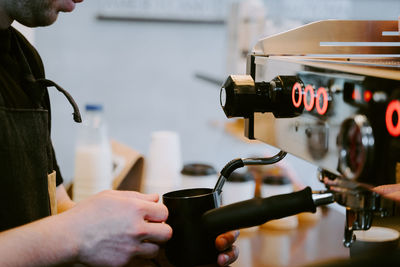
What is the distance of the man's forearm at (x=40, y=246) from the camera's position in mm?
695

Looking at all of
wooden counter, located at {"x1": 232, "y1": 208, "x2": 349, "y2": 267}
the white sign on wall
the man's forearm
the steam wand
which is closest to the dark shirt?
the man's forearm

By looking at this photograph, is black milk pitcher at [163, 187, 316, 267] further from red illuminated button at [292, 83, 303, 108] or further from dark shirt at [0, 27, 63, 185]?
dark shirt at [0, 27, 63, 185]

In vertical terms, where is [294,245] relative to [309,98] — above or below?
below

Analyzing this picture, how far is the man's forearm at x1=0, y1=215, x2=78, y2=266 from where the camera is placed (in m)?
0.69

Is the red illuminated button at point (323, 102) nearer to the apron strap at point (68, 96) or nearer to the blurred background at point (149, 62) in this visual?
the apron strap at point (68, 96)

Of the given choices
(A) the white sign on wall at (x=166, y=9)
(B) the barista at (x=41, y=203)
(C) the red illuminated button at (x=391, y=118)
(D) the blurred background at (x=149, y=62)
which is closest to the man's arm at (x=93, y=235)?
(B) the barista at (x=41, y=203)

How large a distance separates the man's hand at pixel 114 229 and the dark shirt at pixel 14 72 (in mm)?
282

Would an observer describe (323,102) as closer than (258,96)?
Yes

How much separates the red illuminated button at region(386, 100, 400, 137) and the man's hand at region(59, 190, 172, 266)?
365 millimetres

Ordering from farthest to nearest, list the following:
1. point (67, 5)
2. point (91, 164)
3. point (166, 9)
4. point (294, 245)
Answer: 1. point (166, 9)
2. point (91, 164)
3. point (294, 245)
4. point (67, 5)

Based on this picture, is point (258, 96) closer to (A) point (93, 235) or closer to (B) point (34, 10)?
(A) point (93, 235)

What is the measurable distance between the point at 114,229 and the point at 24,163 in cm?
25

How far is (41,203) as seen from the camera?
2.96 feet

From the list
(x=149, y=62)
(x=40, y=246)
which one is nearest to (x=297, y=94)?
(x=40, y=246)
